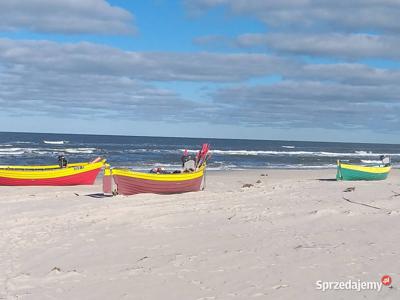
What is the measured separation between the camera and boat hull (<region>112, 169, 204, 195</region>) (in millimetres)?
14672

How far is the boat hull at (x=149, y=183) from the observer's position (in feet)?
48.1

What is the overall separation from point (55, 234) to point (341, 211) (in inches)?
210

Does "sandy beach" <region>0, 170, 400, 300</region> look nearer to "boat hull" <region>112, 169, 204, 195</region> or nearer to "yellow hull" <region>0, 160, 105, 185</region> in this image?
"boat hull" <region>112, 169, 204, 195</region>

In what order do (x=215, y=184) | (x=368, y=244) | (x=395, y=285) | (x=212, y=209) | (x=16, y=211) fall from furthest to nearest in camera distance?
1. (x=215, y=184)
2. (x=16, y=211)
3. (x=212, y=209)
4. (x=368, y=244)
5. (x=395, y=285)

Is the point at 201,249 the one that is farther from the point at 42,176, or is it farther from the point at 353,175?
the point at 353,175

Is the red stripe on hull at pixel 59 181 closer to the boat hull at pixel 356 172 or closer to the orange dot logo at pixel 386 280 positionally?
the boat hull at pixel 356 172

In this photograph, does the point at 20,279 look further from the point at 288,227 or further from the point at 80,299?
the point at 288,227

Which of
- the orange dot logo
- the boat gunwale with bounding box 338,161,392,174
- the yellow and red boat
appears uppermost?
the boat gunwale with bounding box 338,161,392,174

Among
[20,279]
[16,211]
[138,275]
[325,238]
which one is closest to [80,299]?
[138,275]

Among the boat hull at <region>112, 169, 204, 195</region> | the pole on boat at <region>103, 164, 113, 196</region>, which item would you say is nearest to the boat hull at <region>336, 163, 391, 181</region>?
the boat hull at <region>112, 169, 204, 195</region>

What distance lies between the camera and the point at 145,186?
48.8ft

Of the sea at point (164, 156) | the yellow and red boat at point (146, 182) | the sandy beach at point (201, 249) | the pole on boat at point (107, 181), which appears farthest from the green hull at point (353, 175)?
the sea at point (164, 156)

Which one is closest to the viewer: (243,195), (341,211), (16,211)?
(341,211)

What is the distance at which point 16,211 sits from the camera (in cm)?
1192
